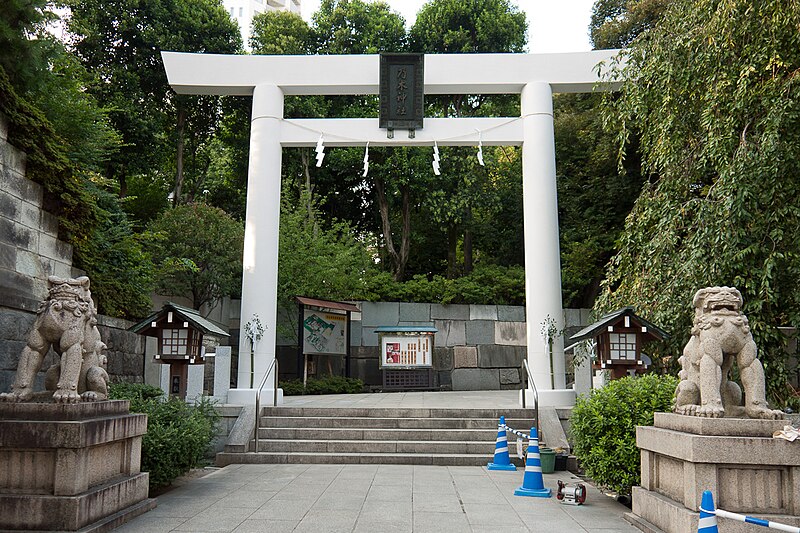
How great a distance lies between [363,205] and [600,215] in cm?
886

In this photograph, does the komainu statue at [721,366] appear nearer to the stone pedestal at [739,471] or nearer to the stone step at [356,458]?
the stone pedestal at [739,471]

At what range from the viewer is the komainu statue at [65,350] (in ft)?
17.6

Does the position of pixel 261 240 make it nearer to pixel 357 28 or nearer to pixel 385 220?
pixel 385 220

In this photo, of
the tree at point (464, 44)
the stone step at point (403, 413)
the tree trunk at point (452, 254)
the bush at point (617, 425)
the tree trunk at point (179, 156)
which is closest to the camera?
the bush at point (617, 425)

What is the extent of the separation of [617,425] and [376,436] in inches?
178

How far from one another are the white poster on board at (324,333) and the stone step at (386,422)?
554cm

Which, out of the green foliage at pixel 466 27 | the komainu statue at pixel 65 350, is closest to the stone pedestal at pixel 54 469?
the komainu statue at pixel 65 350

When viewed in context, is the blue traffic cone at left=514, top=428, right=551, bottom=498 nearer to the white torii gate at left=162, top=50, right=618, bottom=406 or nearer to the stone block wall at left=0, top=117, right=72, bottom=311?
the white torii gate at left=162, top=50, right=618, bottom=406

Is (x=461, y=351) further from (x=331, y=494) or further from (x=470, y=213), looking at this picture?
(x=331, y=494)

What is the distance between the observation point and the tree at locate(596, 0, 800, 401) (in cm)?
807

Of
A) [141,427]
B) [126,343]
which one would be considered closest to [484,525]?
[141,427]

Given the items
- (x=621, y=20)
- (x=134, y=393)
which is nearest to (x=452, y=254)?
(x=621, y=20)

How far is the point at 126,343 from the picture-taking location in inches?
440

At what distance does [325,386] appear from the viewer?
1608 cm
